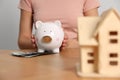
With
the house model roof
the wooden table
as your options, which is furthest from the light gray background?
the house model roof

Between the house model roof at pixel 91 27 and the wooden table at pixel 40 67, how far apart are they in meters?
0.08

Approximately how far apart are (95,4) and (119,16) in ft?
2.33

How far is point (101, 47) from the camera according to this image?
0.52 meters

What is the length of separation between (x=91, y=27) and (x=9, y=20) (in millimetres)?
1178

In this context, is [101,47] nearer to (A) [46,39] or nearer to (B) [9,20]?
(A) [46,39]

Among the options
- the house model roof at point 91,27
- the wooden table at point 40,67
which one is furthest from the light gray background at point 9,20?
the house model roof at point 91,27

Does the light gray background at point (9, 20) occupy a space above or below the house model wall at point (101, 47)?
above

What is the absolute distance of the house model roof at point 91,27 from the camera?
1.70ft

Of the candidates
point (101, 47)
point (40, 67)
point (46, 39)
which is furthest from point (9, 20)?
point (101, 47)

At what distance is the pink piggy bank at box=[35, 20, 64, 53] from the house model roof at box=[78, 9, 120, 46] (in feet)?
0.76

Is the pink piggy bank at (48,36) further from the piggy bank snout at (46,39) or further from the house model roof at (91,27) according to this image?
the house model roof at (91,27)

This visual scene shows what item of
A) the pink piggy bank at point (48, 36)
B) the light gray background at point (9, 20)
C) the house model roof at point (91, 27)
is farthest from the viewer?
the light gray background at point (9, 20)

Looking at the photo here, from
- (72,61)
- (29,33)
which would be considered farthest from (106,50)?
(29,33)

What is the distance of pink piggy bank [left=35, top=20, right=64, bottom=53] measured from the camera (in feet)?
2.51
